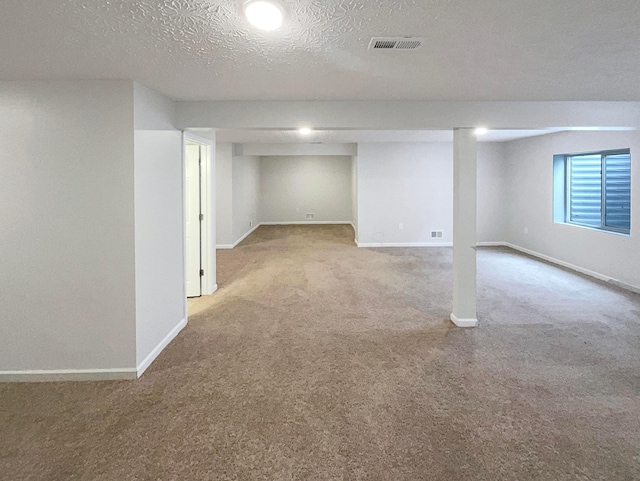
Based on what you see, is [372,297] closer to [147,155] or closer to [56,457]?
[147,155]

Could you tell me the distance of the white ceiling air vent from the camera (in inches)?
85.7

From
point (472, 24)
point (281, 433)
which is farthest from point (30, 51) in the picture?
point (281, 433)

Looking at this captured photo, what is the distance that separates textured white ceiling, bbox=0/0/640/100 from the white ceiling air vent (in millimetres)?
65

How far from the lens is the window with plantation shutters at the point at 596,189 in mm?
5914

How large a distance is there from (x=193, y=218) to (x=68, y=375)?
99.1 inches

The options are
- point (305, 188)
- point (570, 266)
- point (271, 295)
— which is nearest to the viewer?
point (271, 295)

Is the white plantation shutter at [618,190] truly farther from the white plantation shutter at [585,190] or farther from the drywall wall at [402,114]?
the drywall wall at [402,114]

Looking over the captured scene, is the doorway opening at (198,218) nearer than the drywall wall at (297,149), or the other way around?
the doorway opening at (198,218)

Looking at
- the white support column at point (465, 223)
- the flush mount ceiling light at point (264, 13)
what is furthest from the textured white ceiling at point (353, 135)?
the flush mount ceiling light at point (264, 13)

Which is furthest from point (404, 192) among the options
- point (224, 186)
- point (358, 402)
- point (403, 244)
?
point (358, 402)

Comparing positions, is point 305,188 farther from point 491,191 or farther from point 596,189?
point 596,189

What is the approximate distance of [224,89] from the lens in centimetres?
327

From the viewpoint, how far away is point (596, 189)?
6543 mm

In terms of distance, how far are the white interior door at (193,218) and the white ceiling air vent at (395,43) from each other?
3303 millimetres
